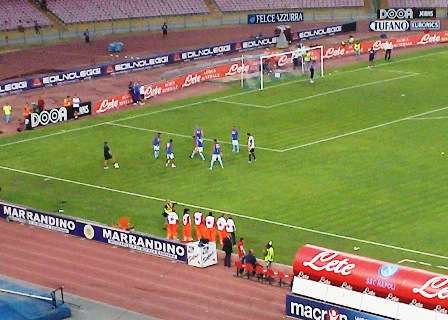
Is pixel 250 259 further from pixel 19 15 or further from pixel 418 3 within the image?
pixel 418 3

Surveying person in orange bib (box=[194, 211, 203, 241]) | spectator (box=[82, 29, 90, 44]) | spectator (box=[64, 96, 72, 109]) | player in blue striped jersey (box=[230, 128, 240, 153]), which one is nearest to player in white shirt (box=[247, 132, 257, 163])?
player in blue striped jersey (box=[230, 128, 240, 153])

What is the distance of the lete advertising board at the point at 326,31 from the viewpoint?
317 ft

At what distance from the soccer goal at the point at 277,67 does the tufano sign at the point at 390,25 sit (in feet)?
48.8

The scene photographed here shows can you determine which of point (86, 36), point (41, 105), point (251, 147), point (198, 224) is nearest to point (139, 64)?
point (86, 36)

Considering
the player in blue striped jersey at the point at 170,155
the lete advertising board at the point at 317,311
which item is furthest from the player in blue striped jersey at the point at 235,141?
the lete advertising board at the point at 317,311

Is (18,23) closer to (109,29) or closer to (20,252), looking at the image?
(109,29)

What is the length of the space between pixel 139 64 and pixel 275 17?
22714 mm

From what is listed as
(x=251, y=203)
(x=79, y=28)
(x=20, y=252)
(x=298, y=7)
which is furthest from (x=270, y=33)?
(x=20, y=252)

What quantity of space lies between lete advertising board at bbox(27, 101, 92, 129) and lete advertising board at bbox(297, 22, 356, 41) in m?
28.8

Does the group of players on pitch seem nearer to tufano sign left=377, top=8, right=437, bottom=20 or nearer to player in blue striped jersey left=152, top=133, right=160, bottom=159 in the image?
player in blue striped jersey left=152, top=133, right=160, bottom=159

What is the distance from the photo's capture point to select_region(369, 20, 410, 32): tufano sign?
98.7 metres

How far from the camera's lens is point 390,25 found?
99.1m

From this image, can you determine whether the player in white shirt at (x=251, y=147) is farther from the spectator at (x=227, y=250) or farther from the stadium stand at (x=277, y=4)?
the stadium stand at (x=277, y=4)

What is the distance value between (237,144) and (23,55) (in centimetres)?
3509
